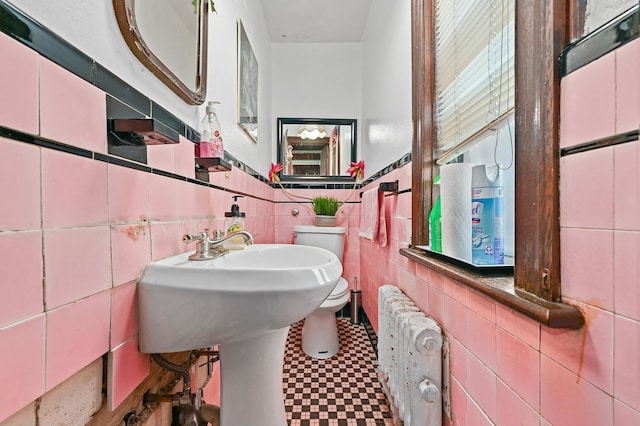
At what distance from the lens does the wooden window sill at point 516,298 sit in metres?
0.43

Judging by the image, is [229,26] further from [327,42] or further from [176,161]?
[327,42]

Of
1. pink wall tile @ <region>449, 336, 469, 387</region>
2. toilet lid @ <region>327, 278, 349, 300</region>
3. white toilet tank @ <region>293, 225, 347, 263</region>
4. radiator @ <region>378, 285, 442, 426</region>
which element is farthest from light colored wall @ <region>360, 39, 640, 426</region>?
white toilet tank @ <region>293, 225, 347, 263</region>

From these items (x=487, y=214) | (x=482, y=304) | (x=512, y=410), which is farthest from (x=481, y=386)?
(x=487, y=214)

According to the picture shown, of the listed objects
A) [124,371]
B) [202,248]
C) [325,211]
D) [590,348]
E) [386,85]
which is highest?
[386,85]

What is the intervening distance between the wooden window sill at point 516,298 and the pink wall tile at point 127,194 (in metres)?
0.80

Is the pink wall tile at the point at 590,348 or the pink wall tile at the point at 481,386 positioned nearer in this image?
the pink wall tile at the point at 590,348

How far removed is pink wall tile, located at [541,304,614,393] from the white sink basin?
0.43 m

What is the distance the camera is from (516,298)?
516 mm

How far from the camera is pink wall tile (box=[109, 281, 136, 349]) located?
51cm

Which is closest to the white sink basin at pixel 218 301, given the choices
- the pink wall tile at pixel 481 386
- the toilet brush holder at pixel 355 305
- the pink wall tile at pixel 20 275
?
the pink wall tile at pixel 20 275

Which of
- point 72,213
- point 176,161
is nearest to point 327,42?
point 176,161

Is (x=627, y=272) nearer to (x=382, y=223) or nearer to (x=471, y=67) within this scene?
(x=471, y=67)

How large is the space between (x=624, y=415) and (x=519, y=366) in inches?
7.4

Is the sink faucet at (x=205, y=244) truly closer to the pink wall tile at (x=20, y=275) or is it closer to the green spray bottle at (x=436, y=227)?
the pink wall tile at (x=20, y=275)
